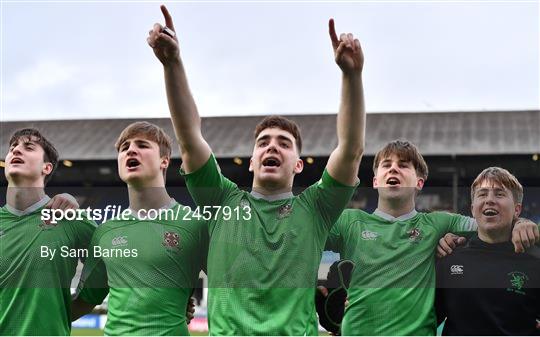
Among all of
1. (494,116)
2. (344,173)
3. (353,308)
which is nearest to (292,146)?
(344,173)

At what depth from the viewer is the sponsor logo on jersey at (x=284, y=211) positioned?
4.22m

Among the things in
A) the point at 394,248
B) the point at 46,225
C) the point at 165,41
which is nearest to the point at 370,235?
the point at 394,248

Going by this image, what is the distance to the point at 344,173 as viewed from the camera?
13.4ft

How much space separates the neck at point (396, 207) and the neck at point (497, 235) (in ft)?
1.38

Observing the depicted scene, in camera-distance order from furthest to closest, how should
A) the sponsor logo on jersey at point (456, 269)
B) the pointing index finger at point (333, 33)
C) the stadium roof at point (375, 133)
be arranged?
the stadium roof at point (375, 133) → the sponsor logo on jersey at point (456, 269) → the pointing index finger at point (333, 33)

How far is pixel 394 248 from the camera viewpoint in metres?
4.43

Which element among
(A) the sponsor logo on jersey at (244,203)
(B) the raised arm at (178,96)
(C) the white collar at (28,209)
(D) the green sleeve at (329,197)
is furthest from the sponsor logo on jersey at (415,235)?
(C) the white collar at (28,209)

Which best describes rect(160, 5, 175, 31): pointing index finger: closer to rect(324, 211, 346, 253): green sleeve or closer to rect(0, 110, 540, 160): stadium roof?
rect(324, 211, 346, 253): green sleeve

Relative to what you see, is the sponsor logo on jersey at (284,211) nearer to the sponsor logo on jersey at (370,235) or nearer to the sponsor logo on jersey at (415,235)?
the sponsor logo on jersey at (370,235)

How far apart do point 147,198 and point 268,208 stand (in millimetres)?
724

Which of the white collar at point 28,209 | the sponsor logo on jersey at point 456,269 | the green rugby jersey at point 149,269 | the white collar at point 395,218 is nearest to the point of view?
the green rugby jersey at point 149,269

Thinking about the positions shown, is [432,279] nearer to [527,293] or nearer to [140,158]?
[527,293]

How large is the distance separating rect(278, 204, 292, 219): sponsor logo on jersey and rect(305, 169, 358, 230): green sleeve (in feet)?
0.46

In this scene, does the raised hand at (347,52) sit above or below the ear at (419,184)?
above
